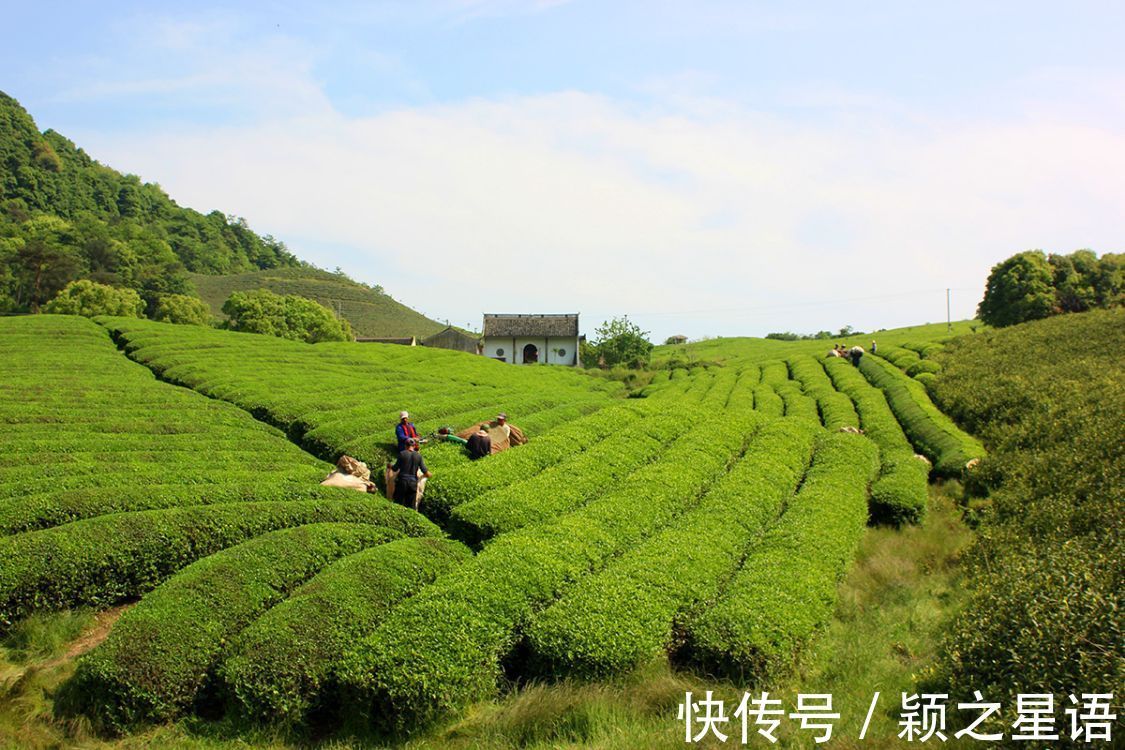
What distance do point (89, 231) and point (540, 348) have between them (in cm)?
7622

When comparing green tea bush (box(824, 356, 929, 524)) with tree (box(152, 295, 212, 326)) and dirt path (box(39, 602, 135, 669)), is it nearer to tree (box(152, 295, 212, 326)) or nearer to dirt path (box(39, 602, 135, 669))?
dirt path (box(39, 602, 135, 669))

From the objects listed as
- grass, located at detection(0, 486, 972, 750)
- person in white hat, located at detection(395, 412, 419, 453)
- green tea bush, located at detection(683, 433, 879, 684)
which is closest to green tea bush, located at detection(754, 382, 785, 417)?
green tea bush, located at detection(683, 433, 879, 684)

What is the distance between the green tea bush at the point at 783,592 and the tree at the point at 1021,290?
166 ft

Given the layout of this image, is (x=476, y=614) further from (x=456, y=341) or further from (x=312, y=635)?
(x=456, y=341)

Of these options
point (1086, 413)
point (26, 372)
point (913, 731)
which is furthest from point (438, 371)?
point (913, 731)

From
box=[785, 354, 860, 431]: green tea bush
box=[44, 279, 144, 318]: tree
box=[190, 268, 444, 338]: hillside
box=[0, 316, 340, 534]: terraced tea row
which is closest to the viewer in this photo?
box=[0, 316, 340, 534]: terraced tea row

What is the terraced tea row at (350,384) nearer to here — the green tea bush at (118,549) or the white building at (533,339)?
the green tea bush at (118,549)

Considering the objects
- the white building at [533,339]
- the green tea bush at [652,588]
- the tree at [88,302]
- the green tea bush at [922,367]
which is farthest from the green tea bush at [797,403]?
the tree at [88,302]

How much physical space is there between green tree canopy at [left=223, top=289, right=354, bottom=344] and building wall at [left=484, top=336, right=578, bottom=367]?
608 inches

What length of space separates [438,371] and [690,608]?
33.9 metres

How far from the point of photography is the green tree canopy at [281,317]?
2655 inches

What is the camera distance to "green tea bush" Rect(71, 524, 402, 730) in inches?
379

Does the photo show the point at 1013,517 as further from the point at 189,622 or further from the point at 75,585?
the point at 75,585

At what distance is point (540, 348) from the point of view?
253 ft
